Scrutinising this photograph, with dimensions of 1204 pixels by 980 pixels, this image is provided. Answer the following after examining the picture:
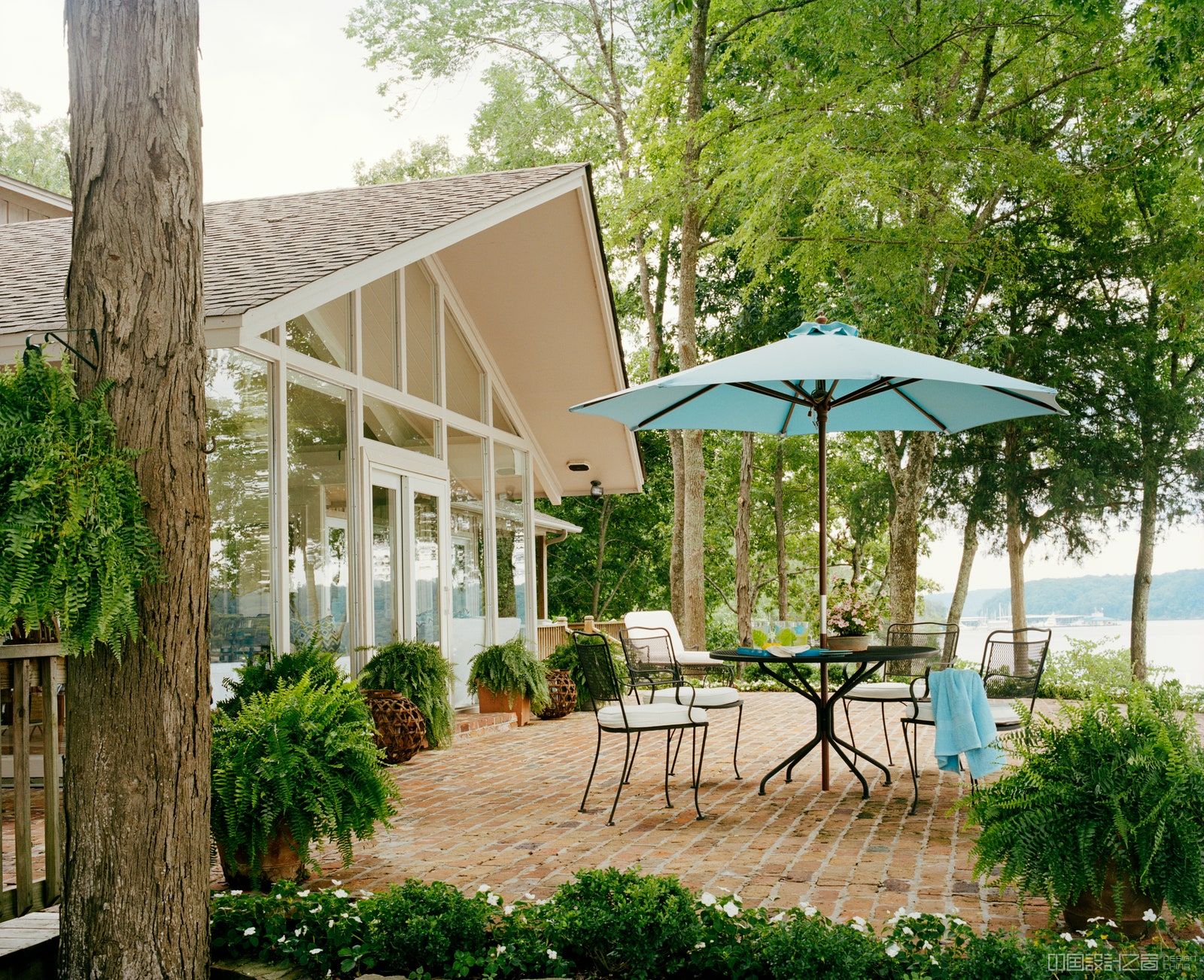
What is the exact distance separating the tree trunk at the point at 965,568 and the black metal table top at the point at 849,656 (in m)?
12.4

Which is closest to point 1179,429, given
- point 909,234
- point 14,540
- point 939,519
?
point 939,519

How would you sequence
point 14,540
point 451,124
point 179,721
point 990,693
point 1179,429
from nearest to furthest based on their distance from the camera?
point 14,540
point 179,721
point 990,693
point 1179,429
point 451,124

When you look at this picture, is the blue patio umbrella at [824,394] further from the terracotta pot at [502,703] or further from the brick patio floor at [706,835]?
the terracotta pot at [502,703]

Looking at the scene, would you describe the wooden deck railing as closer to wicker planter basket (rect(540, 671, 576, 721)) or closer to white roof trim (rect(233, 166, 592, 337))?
white roof trim (rect(233, 166, 592, 337))

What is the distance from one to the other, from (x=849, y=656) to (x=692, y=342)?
8715mm

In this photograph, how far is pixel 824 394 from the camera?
243 inches

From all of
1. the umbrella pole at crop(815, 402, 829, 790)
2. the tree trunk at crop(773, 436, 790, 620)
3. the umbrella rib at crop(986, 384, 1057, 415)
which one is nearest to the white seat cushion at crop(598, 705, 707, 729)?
the umbrella pole at crop(815, 402, 829, 790)

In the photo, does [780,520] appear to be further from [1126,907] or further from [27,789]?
[27,789]

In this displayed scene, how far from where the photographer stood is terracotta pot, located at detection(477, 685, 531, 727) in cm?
907

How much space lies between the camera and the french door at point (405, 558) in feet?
26.1

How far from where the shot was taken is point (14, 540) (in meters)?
2.80

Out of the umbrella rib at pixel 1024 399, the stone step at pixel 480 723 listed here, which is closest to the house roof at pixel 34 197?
the stone step at pixel 480 723

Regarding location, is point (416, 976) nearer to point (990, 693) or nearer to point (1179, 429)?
point (990, 693)

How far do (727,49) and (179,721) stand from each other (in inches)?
525
